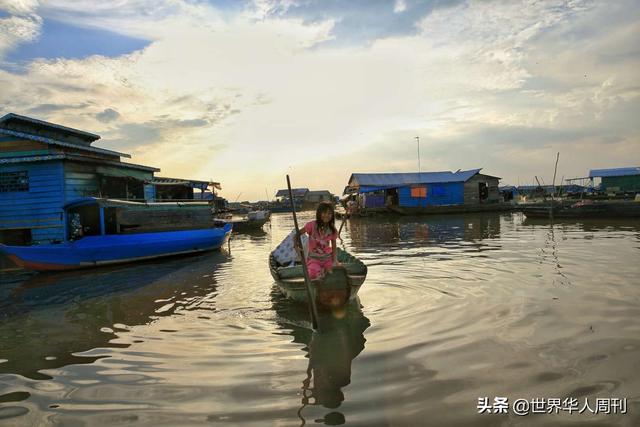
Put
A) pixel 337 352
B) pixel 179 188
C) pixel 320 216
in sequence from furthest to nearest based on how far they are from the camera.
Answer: pixel 179 188, pixel 320 216, pixel 337 352

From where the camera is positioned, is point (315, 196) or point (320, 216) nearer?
point (320, 216)

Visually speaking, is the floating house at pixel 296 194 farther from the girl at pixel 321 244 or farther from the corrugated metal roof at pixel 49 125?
the girl at pixel 321 244

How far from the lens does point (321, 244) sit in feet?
23.0

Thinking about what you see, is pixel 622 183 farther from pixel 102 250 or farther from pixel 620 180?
pixel 102 250

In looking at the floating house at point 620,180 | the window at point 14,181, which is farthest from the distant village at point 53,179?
the floating house at point 620,180

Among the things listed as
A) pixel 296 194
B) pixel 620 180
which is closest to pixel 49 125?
pixel 620 180

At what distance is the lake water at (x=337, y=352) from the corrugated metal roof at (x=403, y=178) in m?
29.9

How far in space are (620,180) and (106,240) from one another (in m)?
47.9

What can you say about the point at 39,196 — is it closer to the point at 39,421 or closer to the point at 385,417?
the point at 39,421

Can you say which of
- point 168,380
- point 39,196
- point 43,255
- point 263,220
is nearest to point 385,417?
point 168,380

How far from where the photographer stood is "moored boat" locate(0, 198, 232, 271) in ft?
41.3

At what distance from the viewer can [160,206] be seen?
16.0 m

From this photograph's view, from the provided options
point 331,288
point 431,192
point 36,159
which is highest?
point 36,159

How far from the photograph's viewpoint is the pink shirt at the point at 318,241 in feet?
→ 22.6
